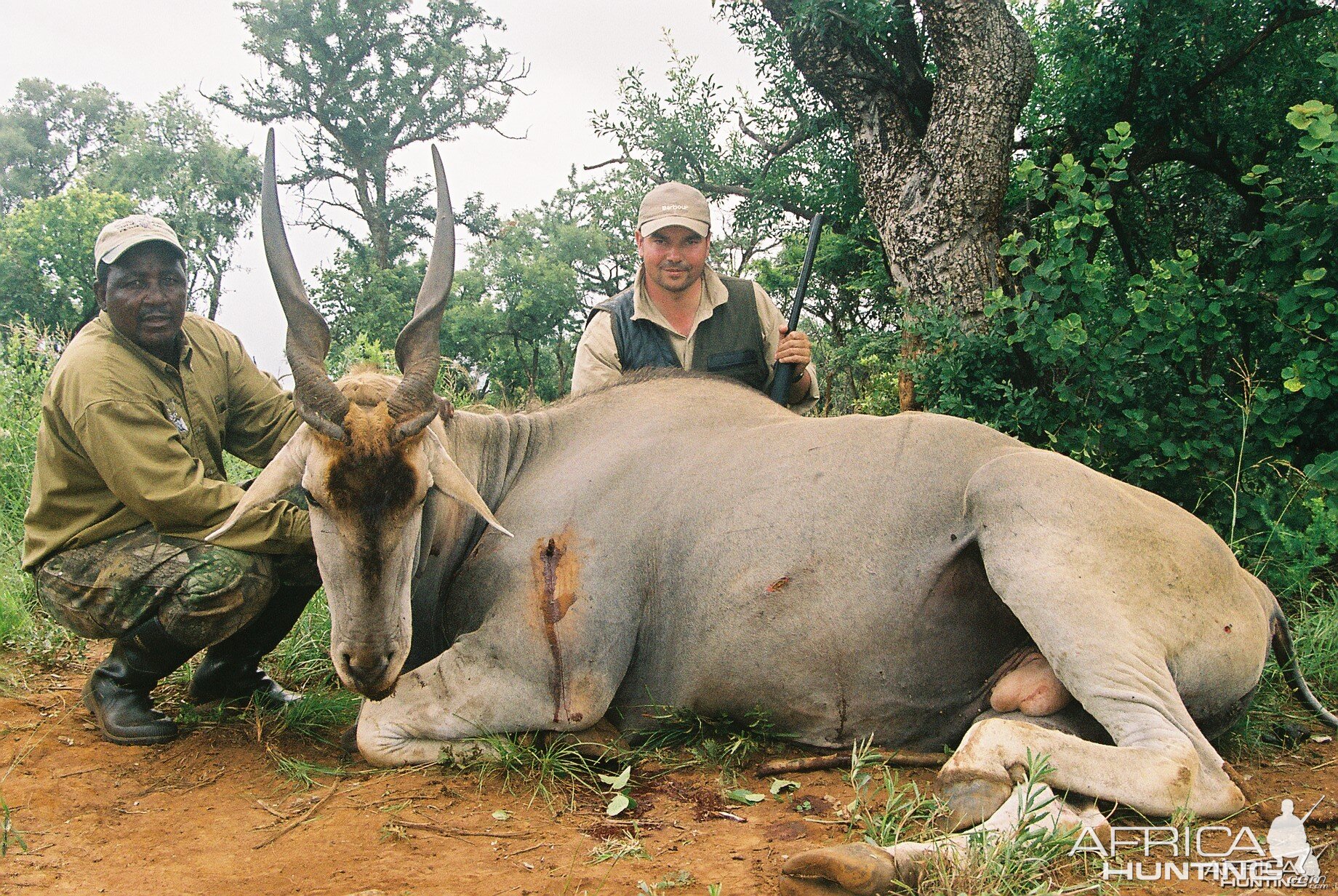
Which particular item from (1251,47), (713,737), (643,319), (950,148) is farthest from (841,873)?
(1251,47)

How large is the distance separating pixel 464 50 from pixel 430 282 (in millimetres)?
36003

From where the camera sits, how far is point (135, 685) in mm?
4309

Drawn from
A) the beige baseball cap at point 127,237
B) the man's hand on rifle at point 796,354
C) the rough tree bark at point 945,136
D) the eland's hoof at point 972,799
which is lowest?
the eland's hoof at point 972,799

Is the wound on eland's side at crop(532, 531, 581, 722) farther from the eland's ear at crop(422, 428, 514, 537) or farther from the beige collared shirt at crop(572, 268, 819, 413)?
the beige collared shirt at crop(572, 268, 819, 413)

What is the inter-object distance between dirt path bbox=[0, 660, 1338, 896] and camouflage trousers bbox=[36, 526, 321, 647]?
50cm

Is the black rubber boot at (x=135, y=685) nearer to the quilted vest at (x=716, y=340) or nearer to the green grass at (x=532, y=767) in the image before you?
the green grass at (x=532, y=767)

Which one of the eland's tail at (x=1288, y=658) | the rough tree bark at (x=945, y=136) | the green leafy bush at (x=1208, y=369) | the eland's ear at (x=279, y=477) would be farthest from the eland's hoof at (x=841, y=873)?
the rough tree bark at (x=945, y=136)

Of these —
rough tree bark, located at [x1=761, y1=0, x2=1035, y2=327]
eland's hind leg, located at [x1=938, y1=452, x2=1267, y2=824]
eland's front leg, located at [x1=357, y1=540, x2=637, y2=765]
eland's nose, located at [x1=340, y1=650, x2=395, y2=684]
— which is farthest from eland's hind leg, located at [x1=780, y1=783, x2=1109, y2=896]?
rough tree bark, located at [x1=761, y1=0, x2=1035, y2=327]

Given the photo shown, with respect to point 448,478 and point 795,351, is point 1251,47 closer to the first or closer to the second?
point 795,351

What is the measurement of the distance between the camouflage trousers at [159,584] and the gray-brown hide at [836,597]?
2.80 ft

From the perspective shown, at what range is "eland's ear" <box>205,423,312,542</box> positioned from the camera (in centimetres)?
375

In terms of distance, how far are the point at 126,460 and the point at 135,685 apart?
3.37ft

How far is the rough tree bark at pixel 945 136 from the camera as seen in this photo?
24.5 feet
